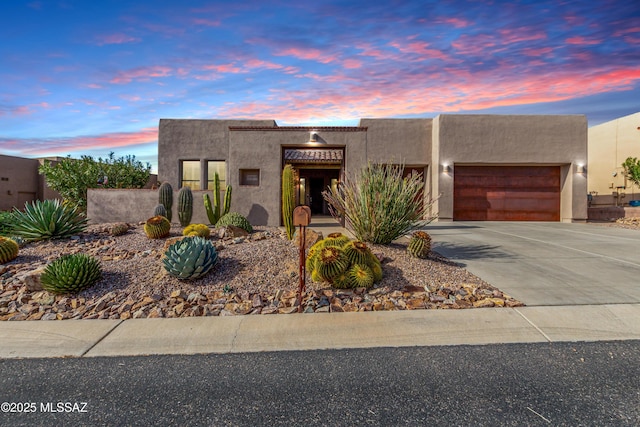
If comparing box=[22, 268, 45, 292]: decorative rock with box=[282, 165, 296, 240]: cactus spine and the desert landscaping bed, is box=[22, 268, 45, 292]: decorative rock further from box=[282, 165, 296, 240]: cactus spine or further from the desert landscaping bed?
box=[282, 165, 296, 240]: cactus spine

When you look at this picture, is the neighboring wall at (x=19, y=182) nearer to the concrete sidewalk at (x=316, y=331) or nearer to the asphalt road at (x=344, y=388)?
the concrete sidewalk at (x=316, y=331)

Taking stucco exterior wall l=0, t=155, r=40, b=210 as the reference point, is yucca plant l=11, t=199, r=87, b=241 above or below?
below

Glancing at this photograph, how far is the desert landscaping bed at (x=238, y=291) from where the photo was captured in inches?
Result: 179

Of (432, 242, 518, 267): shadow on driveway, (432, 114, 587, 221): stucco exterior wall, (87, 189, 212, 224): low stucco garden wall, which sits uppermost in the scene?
(432, 114, 587, 221): stucco exterior wall

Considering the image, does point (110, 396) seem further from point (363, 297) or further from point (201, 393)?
point (363, 297)

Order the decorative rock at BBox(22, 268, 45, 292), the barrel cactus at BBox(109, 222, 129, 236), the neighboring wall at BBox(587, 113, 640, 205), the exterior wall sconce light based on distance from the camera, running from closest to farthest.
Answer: the decorative rock at BBox(22, 268, 45, 292) < the barrel cactus at BBox(109, 222, 129, 236) < the exterior wall sconce light < the neighboring wall at BBox(587, 113, 640, 205)

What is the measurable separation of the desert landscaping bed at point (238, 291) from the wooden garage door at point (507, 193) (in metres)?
10.4

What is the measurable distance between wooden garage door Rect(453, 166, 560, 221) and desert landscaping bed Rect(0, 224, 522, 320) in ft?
34.3

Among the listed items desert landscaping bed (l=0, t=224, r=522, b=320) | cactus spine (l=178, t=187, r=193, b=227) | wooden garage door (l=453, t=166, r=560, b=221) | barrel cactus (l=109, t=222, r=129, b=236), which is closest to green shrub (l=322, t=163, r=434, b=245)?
desert landscaping bed (l=0, t=224, r=522, b=320)

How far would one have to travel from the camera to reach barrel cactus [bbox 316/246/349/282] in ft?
16.4

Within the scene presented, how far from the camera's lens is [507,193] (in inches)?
621

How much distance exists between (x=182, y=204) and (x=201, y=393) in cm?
1029

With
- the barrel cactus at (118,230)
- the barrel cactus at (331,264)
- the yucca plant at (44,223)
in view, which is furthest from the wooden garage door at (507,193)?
the yucca plant at (44,223)

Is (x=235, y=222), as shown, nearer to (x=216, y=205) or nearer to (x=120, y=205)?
(x=216, y=205)
